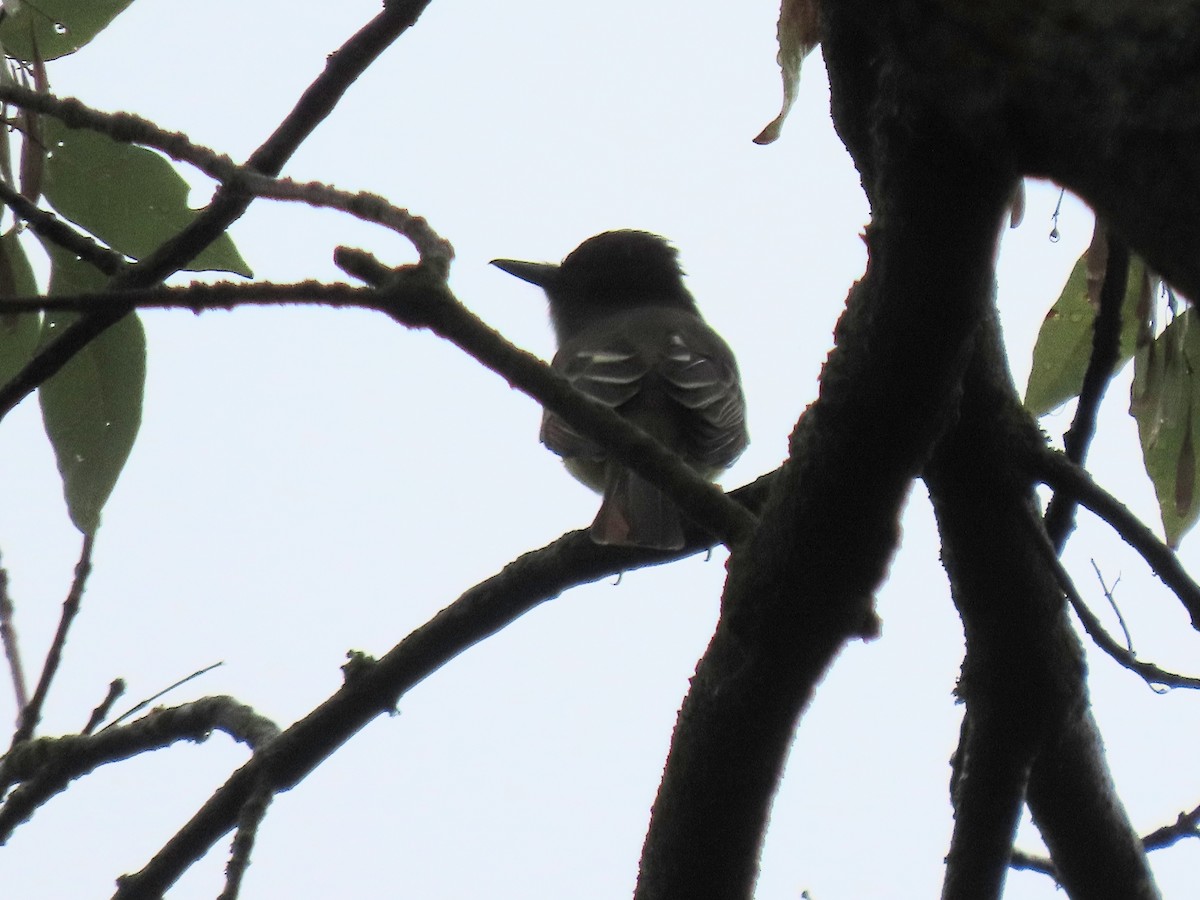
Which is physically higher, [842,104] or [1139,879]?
[842,104]

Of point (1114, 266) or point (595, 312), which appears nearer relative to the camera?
point (1114, 266)

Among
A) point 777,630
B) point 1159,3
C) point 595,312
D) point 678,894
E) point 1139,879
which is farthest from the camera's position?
point 595,312

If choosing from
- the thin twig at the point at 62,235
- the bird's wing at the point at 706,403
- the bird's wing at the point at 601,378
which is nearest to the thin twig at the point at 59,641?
the thin twig at the point at 62,235

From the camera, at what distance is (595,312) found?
273 inches

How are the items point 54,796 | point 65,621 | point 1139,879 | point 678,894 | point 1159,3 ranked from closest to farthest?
point 1159,3 < point 678,894 < point 1139,879 < point 65,621 < point 54,796

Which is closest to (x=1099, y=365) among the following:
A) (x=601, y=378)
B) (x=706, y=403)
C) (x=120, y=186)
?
(x=120, y=186)

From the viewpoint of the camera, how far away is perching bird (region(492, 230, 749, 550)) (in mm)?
4781

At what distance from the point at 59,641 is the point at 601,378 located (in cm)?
301

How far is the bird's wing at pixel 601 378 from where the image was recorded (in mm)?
4965

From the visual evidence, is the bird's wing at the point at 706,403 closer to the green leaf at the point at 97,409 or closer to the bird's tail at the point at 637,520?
the bird's tail at the point at 637,520

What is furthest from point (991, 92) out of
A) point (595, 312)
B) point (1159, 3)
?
point (595, 312)

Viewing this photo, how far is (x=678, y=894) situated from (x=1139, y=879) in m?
0.80

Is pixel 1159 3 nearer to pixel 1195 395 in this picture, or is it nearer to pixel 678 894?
pixel 678 894

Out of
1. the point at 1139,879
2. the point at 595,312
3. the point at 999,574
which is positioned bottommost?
the point at 1139,879
